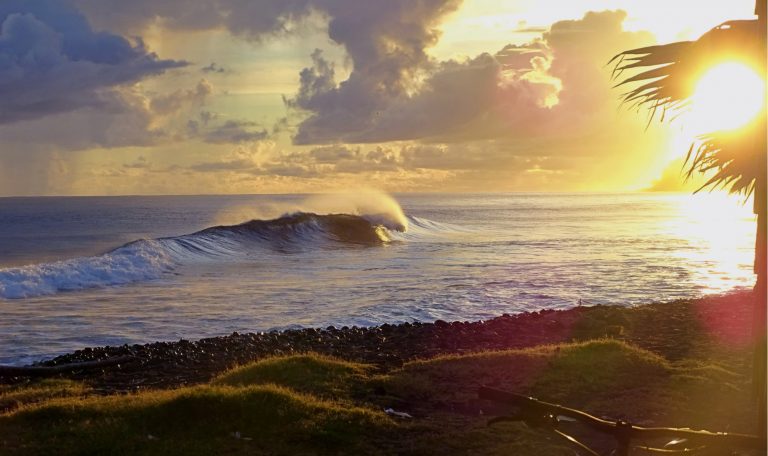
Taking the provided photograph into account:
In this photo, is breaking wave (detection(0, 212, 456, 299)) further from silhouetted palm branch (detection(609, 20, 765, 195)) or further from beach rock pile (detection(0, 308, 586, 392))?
silhouetted palm branch (detection(609, 20, 765, 195))

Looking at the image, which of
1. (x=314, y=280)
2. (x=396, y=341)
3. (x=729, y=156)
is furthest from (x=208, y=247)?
(x=729, y=156)

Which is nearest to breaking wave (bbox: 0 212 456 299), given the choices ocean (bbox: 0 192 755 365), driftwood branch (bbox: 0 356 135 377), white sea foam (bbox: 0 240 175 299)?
white sea foam (bbox: 0 240 175 299)

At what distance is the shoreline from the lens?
49.8 ft

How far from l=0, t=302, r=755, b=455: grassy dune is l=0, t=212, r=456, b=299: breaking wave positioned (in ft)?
61.8

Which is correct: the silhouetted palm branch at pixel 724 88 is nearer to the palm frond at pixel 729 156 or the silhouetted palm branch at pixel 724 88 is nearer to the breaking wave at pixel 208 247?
the palm frond at pixel 729 156

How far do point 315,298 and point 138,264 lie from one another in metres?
14.3

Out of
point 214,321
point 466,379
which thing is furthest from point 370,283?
point 466,379

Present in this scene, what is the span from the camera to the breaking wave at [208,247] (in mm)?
31562

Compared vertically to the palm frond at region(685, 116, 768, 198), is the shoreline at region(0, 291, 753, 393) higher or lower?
lower

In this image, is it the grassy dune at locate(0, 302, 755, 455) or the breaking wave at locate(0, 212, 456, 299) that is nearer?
the grassy dune at locate(0, 302, 755, 455)

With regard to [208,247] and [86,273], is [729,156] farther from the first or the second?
[208,247]

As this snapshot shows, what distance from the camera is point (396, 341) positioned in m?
18.1

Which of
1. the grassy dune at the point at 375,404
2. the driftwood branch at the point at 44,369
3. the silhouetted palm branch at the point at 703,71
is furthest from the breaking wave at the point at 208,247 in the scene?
the silhouetted palm branch at the point at 703,71

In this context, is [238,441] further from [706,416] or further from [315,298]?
[315,298]
